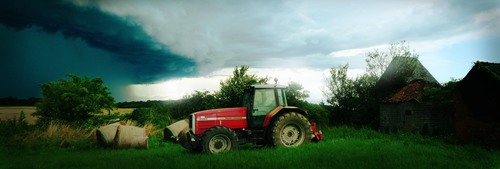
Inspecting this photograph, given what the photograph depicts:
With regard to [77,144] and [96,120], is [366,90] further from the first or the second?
[77,144]

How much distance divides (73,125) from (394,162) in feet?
48.6

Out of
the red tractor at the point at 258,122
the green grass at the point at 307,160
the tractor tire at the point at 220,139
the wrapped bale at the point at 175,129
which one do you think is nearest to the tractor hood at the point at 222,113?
the red tractor at the point at 258,122

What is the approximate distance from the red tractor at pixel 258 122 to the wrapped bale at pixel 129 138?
2779 millimetres

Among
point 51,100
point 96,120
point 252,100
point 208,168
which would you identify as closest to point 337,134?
point 252,100

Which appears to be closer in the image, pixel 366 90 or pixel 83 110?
pixel 83 110

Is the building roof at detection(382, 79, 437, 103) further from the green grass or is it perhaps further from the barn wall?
the green grass

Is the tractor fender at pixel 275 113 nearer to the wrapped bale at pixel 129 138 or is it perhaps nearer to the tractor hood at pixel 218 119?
the tractor hood at pixel 218 119

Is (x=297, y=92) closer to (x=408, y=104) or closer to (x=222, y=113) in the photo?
(x=408, y=104)

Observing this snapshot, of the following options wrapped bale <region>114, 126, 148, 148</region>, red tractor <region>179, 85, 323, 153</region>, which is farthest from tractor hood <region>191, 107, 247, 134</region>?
wrapped bale <region>114, 126, 148, 148</region>

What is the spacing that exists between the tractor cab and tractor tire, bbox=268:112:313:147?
49 cm

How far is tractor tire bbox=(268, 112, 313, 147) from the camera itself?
10820 mm

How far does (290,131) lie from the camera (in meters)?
11.3

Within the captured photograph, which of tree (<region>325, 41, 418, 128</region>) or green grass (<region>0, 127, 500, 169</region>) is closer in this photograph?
green grass (<region>0, 127, 500, 169</region>)

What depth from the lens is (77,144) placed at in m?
13.7
